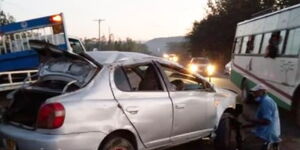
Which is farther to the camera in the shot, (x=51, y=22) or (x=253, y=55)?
(x=253, y=55)

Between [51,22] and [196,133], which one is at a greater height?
[51,22]

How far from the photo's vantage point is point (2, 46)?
520 inches

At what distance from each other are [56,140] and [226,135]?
3086 millimetres

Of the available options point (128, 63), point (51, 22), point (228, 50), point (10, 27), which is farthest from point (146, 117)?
point (228, 50)

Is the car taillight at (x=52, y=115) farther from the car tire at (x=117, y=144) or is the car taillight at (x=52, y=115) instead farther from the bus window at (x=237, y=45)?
the bus window at (x=237, y=45)

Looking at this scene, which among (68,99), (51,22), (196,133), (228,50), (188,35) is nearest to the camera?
(68,99)

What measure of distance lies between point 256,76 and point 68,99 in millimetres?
9621

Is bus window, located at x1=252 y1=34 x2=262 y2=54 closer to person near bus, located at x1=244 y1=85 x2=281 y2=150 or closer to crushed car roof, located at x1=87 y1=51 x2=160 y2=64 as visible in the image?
person near bus, located at x1=244 y1=85 x2=281 y2=150

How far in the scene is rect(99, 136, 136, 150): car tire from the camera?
5057 millimetres

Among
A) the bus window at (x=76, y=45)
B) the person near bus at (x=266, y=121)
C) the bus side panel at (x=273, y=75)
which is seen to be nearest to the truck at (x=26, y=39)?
the bus window at (x=76, y=45)

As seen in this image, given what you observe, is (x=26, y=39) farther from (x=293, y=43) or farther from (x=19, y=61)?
(x=293, y=43)

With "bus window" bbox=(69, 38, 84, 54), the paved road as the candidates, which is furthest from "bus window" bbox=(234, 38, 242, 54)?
the paved road

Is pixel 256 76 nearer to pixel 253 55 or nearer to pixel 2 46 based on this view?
pixel 253 55

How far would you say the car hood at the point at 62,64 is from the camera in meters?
5.36
